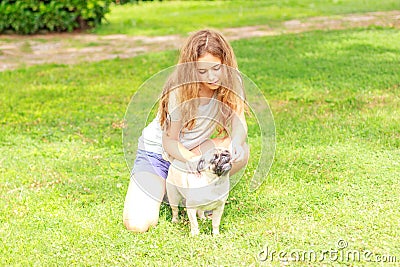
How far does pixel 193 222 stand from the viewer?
3.67m

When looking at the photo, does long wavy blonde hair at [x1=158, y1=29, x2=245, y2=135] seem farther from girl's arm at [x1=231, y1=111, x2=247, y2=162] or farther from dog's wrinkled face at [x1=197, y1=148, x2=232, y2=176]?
dog's wrinkled face at [x1=197, y1=148, x2=232, y2=176]

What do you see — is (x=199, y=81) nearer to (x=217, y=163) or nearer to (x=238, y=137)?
(x=238, y=137)

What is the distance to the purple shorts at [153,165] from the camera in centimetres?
406

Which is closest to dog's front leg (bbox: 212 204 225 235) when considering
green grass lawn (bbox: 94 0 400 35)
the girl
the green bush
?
the girl

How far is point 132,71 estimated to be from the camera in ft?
A: 26.6

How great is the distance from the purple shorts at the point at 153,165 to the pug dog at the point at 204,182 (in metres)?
0.30

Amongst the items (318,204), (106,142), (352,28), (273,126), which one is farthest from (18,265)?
(352,28)

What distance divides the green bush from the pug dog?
7.55 metres

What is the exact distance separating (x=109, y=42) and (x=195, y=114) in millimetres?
6663

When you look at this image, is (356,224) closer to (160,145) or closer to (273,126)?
(160,145)

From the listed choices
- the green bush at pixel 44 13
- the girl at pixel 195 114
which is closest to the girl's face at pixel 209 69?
the girl at pixel 195 114

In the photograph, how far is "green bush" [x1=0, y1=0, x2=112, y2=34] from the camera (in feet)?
35.0

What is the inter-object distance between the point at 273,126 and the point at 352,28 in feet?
16.2

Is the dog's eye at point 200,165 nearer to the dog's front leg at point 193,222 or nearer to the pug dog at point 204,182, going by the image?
the pug dog at point 204,182
